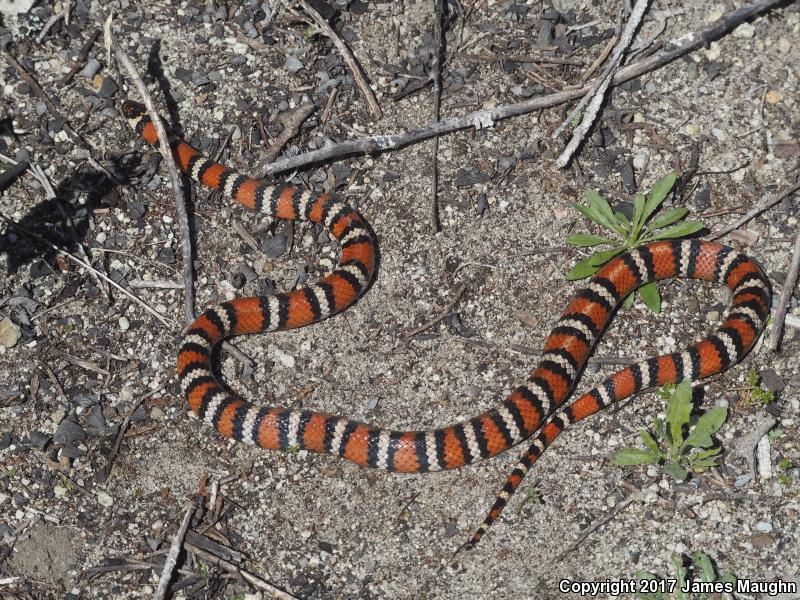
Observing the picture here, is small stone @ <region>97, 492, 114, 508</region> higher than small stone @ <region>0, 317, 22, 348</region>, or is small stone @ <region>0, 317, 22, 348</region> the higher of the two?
small stone @ <region>0, 317, 22, 348</region>

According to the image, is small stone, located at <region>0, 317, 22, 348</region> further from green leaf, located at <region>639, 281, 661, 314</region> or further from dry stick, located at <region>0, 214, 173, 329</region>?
green leaf, located at <region>639, 281, 661, 314</region>

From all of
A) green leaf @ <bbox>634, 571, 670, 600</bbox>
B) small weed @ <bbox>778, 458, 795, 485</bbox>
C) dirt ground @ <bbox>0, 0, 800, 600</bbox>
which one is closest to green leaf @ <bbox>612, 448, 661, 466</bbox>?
dirt ground @ <bbox>0, 0, 800, 600</bbox>

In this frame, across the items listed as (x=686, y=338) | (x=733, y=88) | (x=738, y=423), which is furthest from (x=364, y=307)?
(x=733, y=88)

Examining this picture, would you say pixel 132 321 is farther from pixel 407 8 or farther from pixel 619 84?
pixel 619 84

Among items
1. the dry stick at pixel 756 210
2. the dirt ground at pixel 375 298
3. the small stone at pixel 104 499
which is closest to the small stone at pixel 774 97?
the dirt ground at pixel 375 298

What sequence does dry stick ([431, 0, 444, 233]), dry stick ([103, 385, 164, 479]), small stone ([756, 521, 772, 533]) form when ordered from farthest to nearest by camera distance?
dry stick ([431, 0, 444, 233]) → dry stick ([103, 385, 164, 479]) → small stone ([756, 521, 772, 533])
